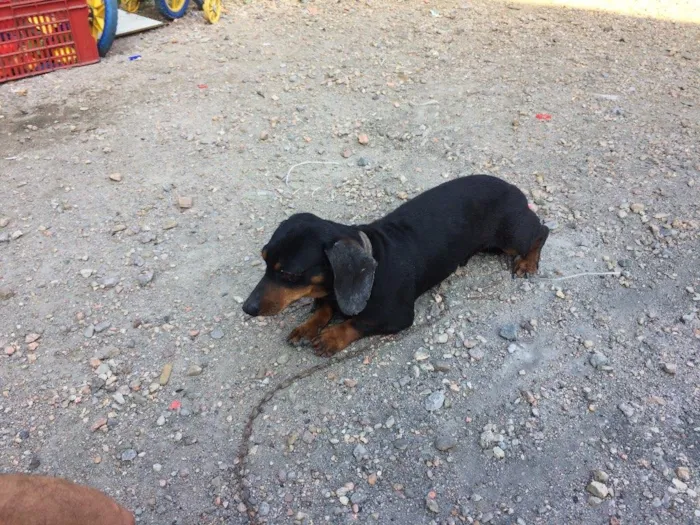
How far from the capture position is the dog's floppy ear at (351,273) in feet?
9.88

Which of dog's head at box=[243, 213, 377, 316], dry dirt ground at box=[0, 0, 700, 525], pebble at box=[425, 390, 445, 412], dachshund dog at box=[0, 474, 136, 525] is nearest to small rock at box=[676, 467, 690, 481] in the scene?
dry dirt ground at box=[0, 0, 700, 525]

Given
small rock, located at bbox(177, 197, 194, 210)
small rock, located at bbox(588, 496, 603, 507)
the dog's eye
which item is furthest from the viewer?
small rock, located at bbox(177, 197, 194, 210)

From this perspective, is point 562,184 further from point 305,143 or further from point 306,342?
point 306,342

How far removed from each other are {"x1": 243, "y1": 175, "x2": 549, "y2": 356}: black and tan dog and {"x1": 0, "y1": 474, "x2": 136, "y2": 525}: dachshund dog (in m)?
1.23

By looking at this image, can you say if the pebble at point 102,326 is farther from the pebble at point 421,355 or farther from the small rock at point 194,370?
the pebble at point 421,355

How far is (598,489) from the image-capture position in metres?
2.68

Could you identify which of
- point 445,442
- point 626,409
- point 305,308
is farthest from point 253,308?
point 626,409

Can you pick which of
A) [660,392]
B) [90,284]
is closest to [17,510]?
[90,284]

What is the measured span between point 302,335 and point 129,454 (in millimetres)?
1154

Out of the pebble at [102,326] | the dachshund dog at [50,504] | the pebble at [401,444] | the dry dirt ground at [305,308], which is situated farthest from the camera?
the pebble at [102,326]

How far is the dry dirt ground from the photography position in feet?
9.20

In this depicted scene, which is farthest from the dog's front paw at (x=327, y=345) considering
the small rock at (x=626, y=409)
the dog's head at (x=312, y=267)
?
the small rock at (x=626, y=409)

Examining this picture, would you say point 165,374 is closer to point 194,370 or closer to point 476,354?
point 194,370

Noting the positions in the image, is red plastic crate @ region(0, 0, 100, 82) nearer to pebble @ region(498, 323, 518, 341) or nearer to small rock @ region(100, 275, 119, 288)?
small rock @ region(100, 275, 119, 288)
